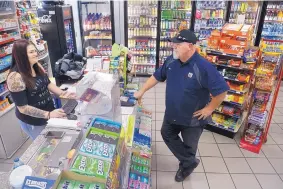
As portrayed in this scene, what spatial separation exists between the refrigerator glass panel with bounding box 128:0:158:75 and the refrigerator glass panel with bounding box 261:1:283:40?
314 cm

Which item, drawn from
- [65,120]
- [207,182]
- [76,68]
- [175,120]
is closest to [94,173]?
[65,120]

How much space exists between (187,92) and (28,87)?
172 centimetres

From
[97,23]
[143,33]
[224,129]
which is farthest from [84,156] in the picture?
[97,23]

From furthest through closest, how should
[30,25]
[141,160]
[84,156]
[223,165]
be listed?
[30,25] → [223,165] → [141,160] → [84,156]

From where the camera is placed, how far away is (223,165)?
132 inches

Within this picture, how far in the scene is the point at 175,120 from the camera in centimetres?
268

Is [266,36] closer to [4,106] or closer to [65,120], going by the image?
[65,120]

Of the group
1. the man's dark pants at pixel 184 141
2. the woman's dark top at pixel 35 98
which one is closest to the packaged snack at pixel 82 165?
the woman's dark top at pixel 35 98

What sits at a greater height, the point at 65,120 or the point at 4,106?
the point at 65,120

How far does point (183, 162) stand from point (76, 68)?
245 centimetres

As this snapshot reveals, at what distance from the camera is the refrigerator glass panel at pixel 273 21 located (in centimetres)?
604

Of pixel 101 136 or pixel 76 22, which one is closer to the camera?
pixel 101 136

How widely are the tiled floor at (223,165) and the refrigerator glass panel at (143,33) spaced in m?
3.05

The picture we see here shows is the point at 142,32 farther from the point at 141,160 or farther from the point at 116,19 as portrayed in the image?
→ the point at 141,160
